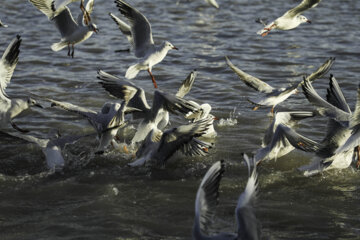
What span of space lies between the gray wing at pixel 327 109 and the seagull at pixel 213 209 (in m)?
2.59

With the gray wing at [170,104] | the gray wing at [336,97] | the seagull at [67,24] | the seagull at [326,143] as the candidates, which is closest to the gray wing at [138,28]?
the seagull at [67,24]

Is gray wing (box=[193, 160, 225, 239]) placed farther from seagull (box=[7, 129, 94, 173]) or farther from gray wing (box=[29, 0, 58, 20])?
gray wing (box=[29, 0, 58, 20])

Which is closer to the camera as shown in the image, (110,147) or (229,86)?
(110,147)

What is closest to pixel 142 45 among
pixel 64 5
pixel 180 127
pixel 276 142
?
pixel 64 5

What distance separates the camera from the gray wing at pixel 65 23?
9.70 meters

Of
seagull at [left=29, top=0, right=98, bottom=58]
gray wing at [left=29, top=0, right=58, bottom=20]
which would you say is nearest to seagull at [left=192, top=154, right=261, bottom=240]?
seagull at [left=29, top=0, right=98, bottom=58]

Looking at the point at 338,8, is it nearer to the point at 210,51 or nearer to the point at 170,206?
the point at 210,51

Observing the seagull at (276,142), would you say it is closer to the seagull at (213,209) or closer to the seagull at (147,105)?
the seagull at (147,105)

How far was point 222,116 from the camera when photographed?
30.2ft

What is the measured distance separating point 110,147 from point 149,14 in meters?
9.55

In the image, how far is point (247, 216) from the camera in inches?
177

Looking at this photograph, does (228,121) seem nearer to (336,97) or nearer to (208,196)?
(336,97)

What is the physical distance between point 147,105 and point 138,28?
179 cm

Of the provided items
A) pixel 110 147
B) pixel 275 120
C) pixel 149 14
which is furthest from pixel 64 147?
pixel 149 14
